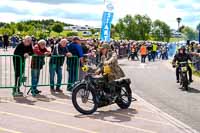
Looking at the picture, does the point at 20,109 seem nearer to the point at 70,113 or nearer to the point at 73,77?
the point at 70,113

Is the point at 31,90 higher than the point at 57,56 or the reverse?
the reverse

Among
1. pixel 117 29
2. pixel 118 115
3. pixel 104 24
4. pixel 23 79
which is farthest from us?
pixel 117 29

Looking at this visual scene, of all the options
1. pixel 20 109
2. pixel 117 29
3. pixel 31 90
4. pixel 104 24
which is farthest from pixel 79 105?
pixel 117 29

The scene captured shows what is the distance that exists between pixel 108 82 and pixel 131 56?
35.1 meters

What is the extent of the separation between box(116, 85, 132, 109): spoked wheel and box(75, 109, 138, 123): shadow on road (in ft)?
0.76

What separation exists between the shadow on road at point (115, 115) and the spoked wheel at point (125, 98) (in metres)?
0.23

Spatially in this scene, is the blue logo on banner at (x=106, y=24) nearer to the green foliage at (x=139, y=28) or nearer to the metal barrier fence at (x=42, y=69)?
the metal barrier fence at (x=42, y=69)

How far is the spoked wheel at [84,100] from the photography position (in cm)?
1134

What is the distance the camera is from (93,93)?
37.3 feet

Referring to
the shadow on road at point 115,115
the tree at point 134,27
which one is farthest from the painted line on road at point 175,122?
the tree at point 134,27

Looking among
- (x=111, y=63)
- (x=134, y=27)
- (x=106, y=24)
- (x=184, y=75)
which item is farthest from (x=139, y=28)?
(x=111, y=63)

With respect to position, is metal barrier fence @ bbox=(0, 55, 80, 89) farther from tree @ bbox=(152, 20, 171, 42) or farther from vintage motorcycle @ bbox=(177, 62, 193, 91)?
tree @ bbox=(152, 20, 171, 42)

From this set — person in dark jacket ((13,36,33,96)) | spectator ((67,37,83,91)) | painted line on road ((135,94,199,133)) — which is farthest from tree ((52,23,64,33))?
painted line on road ((135,94,199,133))

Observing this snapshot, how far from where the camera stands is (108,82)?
38.6ft
